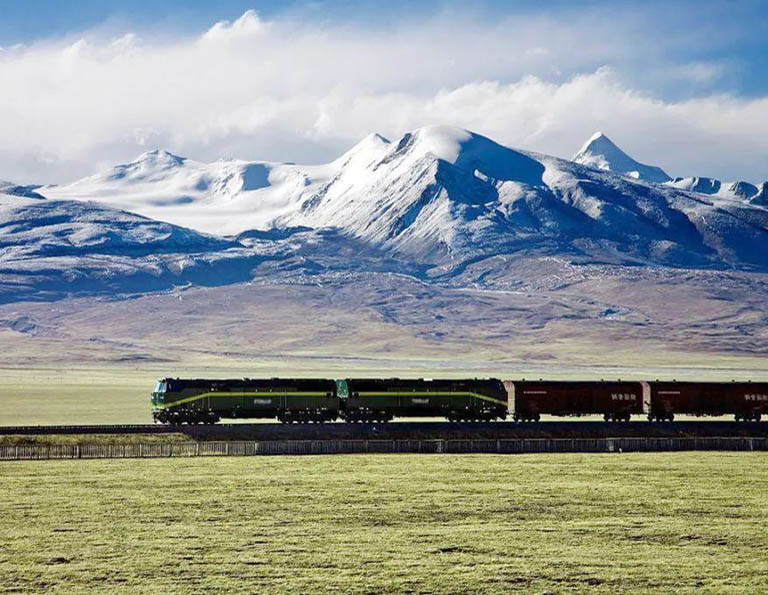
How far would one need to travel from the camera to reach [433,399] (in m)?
91.3

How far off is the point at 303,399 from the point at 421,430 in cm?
1003

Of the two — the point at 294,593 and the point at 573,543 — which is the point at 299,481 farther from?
the point at 294,593

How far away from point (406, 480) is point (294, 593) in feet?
83.8

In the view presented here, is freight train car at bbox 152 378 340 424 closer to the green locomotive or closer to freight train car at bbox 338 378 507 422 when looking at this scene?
the green locomotive

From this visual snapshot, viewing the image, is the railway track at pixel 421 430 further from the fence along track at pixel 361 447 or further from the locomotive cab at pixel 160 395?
the fence along track at pixel 361 447

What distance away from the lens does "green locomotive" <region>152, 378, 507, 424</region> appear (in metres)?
87.4

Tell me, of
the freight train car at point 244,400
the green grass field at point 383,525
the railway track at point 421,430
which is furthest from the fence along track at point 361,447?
the freight train car at point 244,400

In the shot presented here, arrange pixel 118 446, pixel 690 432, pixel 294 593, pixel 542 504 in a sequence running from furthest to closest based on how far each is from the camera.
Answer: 1. pixel 690 432
2. pixel 118 446
3. pixel 542 504
4. pixel 294 593

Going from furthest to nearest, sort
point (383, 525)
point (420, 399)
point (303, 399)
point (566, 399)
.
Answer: point (566, 399), point (420, 399), point (303, 399), point (383, 525)

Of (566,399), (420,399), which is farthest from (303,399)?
(566,399)

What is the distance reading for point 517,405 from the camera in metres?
93.5

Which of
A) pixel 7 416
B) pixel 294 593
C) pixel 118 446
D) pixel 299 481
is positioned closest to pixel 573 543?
pixel 294 593

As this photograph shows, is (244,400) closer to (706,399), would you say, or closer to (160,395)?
(160,395)

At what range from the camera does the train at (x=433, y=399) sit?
8800 centimetres
